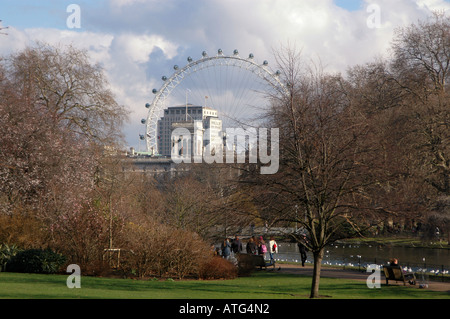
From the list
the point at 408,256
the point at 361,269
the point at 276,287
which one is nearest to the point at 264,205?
the point at 276,287

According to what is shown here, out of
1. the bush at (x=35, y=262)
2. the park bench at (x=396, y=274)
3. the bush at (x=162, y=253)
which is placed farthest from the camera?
the bush at (x=162, y=253)

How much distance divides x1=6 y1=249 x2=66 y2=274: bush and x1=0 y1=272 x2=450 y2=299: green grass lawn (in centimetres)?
76

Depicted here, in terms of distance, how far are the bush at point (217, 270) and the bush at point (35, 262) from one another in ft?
17.5

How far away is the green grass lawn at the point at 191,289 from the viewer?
15.1 metres

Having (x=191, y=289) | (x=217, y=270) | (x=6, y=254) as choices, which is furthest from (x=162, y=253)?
(x=6, y=254)

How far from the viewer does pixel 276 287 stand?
19453 millimetres

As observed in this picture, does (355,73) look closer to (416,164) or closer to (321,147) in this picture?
(416,164)

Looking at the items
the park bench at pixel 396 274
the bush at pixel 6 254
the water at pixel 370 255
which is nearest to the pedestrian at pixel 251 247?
the water at pixel 370 255

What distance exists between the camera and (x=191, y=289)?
58.9 ft

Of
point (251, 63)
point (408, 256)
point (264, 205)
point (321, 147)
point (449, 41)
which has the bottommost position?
point (408, 256)

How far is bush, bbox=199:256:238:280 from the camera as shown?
22219 millimetres

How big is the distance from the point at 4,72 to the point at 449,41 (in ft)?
93.6

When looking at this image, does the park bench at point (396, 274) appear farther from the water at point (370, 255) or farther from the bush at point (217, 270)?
the water at point (370, 255)

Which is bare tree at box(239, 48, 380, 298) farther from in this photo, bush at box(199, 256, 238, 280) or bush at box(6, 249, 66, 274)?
bush at box(6, 249, 66, 274)
